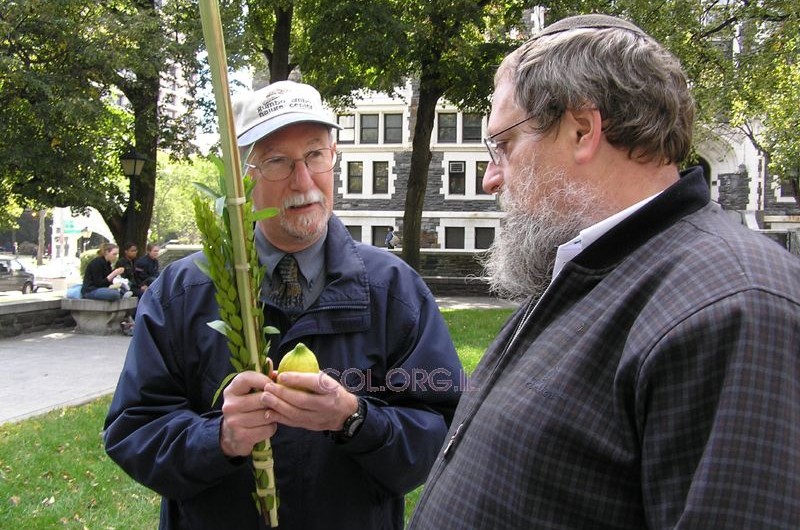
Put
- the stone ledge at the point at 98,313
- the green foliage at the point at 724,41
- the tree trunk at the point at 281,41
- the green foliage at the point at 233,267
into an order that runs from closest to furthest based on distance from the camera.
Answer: the green foliage at the point at 233,267 < the green foliage at the point at 724,41 < the stone ledge at the point at 98,313 < the tree trunk at the point at 281,41

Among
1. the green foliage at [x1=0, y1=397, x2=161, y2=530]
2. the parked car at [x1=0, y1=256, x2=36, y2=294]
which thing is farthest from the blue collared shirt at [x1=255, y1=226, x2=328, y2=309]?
the parked car at [x1=0, y1=256, x2=36, y2=294]

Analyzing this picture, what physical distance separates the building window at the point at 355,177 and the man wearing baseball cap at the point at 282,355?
126ft

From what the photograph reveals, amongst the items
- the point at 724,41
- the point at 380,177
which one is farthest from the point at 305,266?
the point at 380,177

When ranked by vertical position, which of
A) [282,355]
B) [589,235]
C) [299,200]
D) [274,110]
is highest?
[274,110]

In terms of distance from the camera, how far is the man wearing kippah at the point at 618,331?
3.32 ft

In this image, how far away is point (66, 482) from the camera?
5152 millimetres

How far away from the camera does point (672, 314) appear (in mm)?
1123

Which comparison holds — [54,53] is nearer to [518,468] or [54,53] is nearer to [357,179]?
[518,468]

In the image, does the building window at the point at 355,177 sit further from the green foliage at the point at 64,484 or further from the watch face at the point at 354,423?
the watch face at the point at 354,423

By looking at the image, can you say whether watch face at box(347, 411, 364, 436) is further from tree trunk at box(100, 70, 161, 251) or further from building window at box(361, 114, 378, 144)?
building window at box(361, 114, 378, 144)

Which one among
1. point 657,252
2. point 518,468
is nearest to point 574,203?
point 657,252

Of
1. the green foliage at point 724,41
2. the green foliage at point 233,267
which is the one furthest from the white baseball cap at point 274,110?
the green foliage at point 724,41

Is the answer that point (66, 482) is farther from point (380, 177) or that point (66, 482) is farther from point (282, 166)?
point (380, 177)

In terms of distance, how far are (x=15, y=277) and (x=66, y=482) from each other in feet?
110
